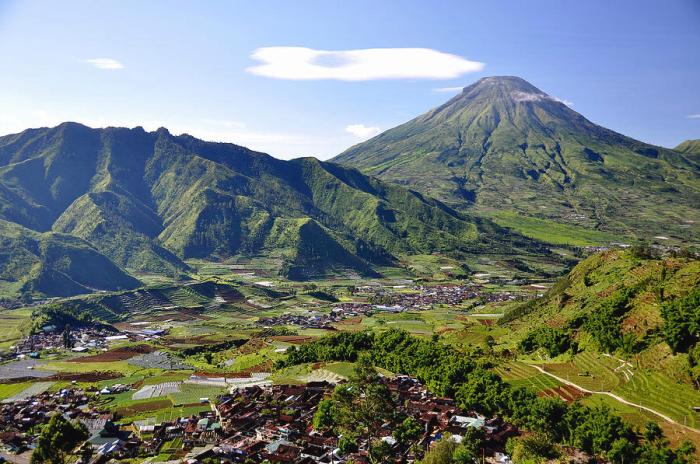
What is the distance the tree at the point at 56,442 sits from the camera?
42812 millimetres

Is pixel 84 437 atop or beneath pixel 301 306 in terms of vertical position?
atop

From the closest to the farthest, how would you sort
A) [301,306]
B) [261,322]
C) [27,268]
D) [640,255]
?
[640,255], [261,322], [301,306], [27,268]

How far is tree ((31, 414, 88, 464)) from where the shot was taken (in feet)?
140

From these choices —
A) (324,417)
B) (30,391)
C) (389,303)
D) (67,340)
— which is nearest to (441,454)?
(324,417)

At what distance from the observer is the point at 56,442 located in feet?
140

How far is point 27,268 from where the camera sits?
162m

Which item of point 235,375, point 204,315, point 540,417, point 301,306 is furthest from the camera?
point 301,306

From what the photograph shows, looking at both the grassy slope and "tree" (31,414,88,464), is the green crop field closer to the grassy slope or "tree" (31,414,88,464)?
"tree" (31,414,88,464)

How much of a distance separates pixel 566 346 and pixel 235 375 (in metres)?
44.7

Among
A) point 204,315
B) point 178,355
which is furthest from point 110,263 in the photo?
point 178,355

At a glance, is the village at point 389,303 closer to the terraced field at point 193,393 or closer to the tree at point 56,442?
the terraced field at point 193,393

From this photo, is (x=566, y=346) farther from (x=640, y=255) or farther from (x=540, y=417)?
(x=640, y=255)

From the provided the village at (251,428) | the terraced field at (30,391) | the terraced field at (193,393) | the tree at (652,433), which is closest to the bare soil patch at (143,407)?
the terraced field at (193,393)

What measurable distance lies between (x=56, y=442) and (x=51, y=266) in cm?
14500
